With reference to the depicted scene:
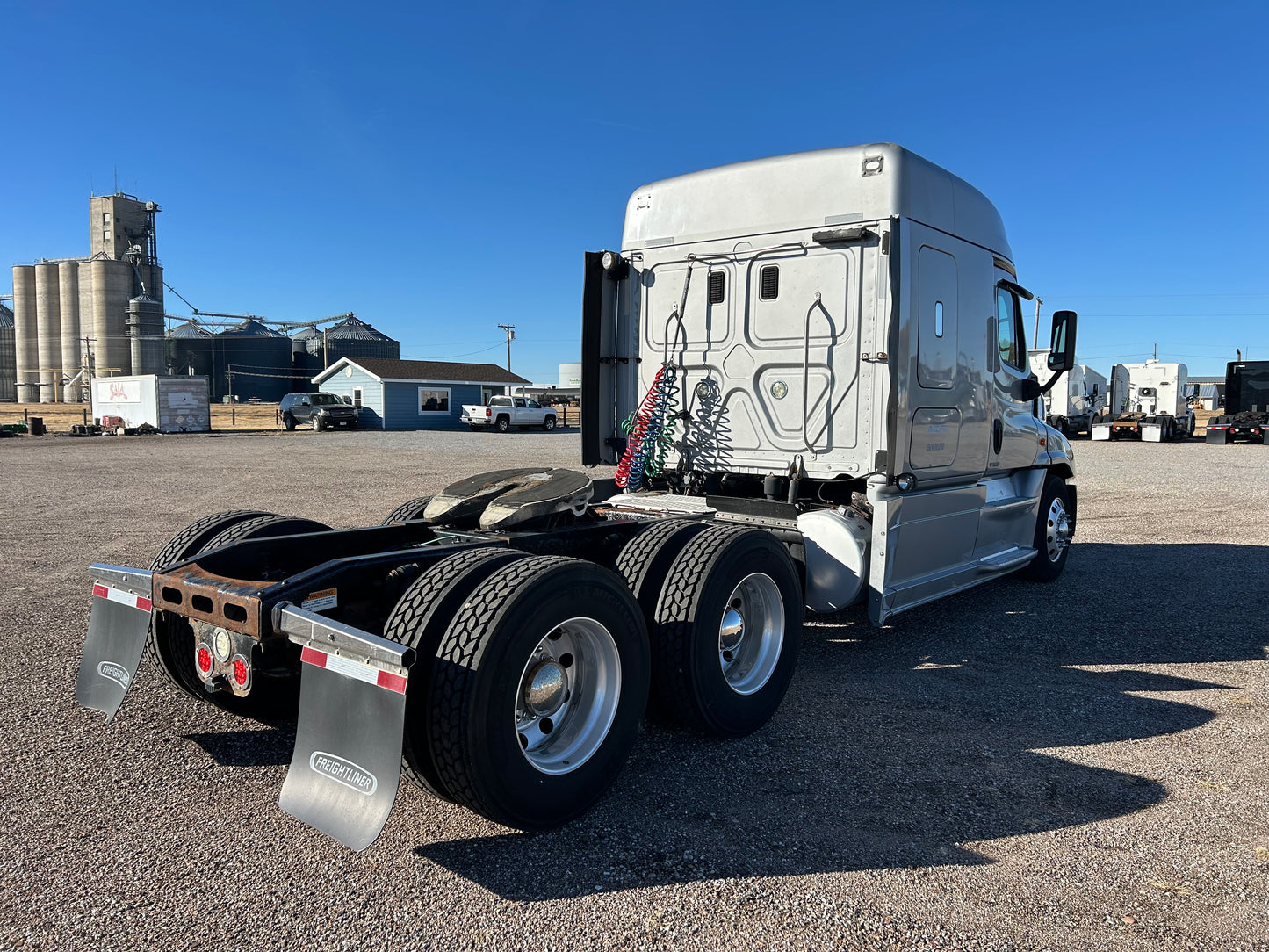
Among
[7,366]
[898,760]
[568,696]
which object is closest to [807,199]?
[898,760]

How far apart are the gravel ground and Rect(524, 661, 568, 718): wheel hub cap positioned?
0.45 meters

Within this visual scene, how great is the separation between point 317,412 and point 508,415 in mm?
8877

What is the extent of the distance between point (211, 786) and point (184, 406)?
39910 millimetres

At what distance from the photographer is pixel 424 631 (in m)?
3.06

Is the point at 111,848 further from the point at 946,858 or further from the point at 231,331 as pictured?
the point at 231,331

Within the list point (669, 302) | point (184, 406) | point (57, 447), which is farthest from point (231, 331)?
point (669, 302)

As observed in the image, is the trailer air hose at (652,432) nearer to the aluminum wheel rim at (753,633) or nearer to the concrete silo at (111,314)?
the aluminum wheel rim at (753,633)

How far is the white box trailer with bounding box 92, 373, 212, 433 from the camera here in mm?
38188

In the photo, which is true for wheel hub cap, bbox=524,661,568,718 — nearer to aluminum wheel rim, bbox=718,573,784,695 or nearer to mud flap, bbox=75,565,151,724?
aluminum wheel rim, bbox=718,573,784,695

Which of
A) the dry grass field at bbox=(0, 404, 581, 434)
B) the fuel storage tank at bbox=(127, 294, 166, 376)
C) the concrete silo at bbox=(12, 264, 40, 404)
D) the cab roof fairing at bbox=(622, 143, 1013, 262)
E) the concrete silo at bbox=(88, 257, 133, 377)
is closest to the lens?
A: the cab roof fairing at bbox=(622, 143, 1013, 262)

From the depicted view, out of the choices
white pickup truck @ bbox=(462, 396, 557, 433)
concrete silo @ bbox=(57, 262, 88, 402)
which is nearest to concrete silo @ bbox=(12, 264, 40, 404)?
concrete silo @ bbox=(57, 262, 88, 402)

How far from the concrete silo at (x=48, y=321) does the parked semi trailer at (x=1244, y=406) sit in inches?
3392

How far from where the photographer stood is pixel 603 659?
3592 millimetres

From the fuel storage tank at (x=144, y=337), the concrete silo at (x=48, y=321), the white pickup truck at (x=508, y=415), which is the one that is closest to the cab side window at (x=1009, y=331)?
the white pickup truck at (x=508, y=415)
